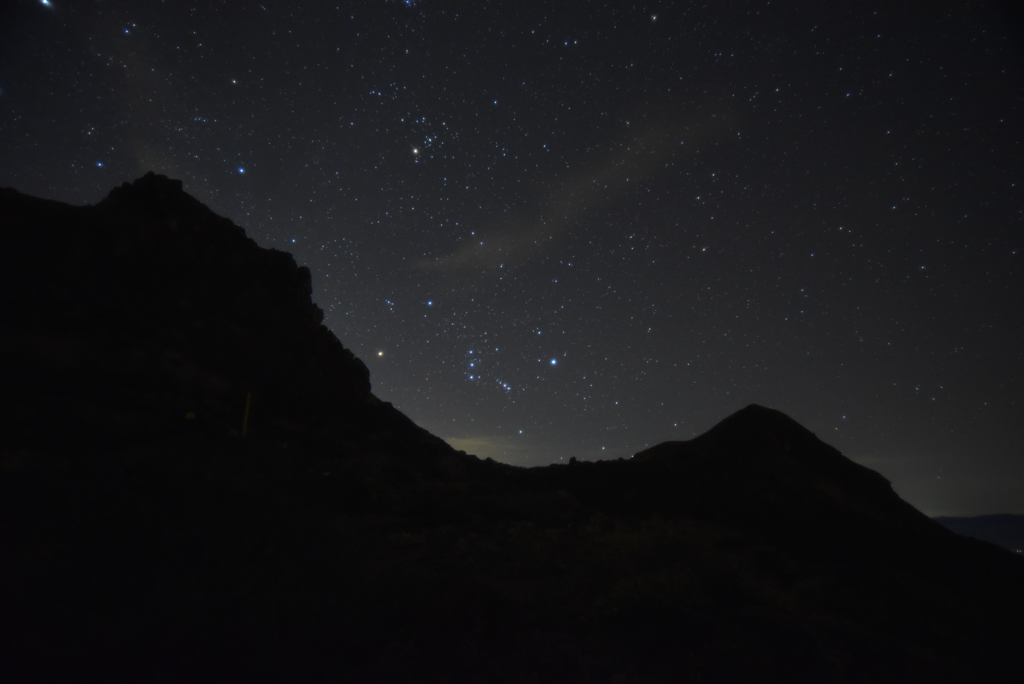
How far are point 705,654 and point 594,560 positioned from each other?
3699 mm

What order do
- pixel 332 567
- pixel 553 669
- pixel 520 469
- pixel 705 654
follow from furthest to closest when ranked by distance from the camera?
pixel 520 469, pixel 332 567, pixel 705 654, pixel 553 669

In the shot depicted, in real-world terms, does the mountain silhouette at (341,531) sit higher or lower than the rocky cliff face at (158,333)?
lower

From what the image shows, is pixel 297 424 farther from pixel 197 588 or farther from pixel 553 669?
pixel 553 669

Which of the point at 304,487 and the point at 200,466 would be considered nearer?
the point at 200,466

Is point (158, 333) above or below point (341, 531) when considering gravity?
above

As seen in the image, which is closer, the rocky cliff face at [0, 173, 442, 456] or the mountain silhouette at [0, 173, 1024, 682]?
the mountain silhouette at [0, 173, 1024, 682]

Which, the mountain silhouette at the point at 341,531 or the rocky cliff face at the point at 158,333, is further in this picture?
the rocky cliff face at the point at 158,333

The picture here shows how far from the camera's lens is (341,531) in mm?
10055

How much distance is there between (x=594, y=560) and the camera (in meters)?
10.6

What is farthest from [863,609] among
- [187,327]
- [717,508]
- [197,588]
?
[187,327]

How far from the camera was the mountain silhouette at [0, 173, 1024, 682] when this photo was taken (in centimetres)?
591

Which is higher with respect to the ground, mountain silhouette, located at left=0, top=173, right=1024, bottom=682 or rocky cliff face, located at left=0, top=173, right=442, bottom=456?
rocky cliff face, located at left=0, top=173, right=442, bottom=456

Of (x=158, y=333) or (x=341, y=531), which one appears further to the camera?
(x=158, y=333)

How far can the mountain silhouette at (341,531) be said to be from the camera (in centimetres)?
591
